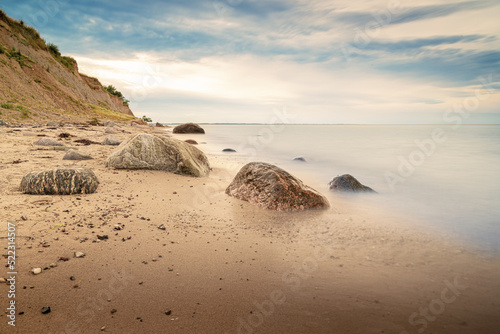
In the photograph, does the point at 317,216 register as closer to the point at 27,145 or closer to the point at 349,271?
the point at 349,271

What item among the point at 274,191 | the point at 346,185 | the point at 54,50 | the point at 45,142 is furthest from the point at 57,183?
the point at 54,50

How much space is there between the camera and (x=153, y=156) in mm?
7109

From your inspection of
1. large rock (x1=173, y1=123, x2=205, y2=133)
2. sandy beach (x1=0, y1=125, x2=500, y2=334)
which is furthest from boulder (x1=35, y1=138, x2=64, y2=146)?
large rock (x1=173, y1=123, x2=205, y2=133)

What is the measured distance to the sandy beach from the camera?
83.5 inches

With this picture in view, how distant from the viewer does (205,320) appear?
2.11 metres

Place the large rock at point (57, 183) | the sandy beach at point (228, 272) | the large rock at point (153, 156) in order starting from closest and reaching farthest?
the sandy beach at point (228, 272) → the large rock at point (57, 183) → the large rock at point (153, 156)

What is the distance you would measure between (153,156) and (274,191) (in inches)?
150

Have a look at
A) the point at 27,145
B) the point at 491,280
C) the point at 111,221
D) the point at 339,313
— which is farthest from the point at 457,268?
the point at 27,145

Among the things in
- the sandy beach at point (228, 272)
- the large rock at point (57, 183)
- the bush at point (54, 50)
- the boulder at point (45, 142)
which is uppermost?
A: the bush at point (54, 50)

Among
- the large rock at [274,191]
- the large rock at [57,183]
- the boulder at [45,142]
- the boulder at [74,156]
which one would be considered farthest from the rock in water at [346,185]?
the boulder at [45,142]

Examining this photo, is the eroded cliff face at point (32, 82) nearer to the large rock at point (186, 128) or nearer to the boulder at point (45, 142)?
the large rock at point (186, 128)

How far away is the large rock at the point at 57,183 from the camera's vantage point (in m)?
4.38

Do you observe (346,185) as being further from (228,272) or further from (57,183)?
(57,183)

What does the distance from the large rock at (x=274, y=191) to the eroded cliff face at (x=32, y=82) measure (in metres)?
16.8
